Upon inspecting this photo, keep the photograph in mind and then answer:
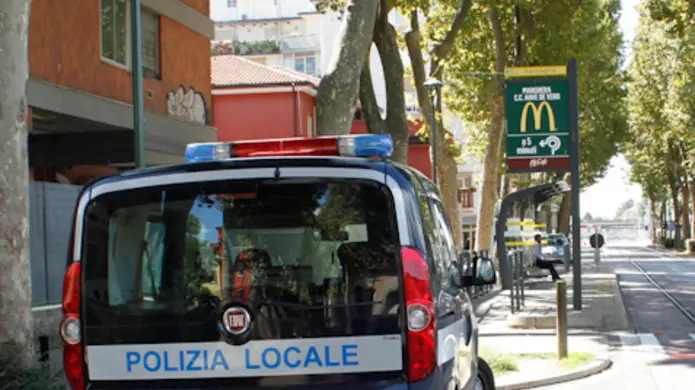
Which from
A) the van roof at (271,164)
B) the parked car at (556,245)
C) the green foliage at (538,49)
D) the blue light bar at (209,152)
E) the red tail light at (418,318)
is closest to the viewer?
the red tail light at (418,318)

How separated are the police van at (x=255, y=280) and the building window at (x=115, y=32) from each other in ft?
42.8

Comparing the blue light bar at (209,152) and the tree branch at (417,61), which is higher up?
the tree branch at (417,61)

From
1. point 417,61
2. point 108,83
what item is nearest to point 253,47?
point 417,61

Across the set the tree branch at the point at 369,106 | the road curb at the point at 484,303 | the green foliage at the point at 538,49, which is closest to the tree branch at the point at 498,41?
the green foliage at the point at 538,49

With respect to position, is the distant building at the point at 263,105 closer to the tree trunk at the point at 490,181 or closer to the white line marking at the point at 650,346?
the tree trunk at the point at 490,181

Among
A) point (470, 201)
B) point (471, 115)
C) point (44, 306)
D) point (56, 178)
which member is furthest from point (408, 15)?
point (470, 201)

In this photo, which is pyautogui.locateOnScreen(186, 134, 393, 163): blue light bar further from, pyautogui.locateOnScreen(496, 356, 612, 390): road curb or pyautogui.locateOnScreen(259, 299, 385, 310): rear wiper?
pyautogui.locateOnScreen(496, 356, 612, 390): road curb

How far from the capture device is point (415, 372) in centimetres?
442

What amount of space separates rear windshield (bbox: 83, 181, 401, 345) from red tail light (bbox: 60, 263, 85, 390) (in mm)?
51

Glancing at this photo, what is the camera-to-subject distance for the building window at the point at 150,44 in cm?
1883

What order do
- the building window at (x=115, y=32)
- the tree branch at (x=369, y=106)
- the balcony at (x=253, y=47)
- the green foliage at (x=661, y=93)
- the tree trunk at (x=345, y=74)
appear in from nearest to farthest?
1. the tree trunk at (x=345, y=74)
2. the building window at (x=115, y=32)
3. the tree branch at (x=369, y=106)
4. the green foliage at (x=661, y=93)
5. the balcony at (x=253, y=47)

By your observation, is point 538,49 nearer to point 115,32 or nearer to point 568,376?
point 115,32

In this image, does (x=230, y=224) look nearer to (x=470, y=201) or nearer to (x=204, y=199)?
(x=204, y=199)

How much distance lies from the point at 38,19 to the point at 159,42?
4.45 m
